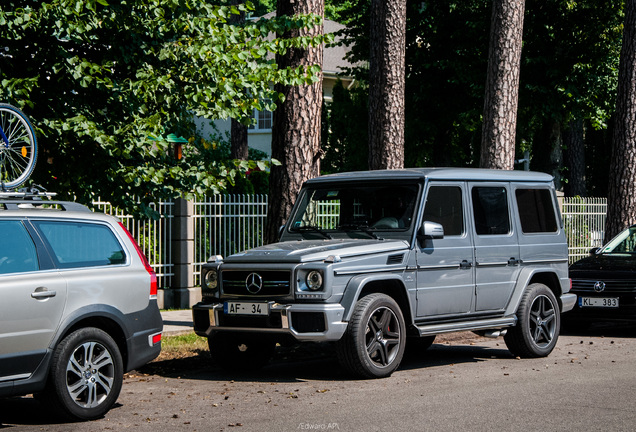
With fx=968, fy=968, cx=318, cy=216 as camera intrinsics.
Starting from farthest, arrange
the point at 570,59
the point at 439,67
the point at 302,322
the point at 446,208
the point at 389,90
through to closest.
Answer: the point at 439,67, the point at 570,59, the point at 389,90, the point at 446,208, the point at 302,322

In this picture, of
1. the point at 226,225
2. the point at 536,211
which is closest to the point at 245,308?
the point at 536,211

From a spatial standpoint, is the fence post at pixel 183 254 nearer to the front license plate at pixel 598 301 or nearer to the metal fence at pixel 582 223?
the front license plate at pixel 598 301

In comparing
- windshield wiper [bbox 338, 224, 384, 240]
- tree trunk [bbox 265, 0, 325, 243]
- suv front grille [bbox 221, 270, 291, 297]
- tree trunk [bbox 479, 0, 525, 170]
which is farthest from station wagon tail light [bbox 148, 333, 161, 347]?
tree trunk [bbox 479, 0, 525, 170]

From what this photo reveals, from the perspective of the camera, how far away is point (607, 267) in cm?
1430

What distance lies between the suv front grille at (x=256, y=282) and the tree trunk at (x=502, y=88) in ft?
29.5

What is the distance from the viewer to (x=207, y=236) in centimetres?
1795

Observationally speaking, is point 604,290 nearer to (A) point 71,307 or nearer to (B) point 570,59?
(A) point 71,307

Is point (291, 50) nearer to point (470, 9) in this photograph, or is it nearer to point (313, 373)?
point (313, 373)

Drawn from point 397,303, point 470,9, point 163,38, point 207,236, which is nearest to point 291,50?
point 163,38

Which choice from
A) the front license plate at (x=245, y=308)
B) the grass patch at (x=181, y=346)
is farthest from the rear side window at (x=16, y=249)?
the grass patch at (x=181, y=346)

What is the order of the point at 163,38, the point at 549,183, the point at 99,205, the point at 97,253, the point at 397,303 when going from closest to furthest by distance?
the point at 97,253
the point at 397,303
the point at 163,38
the point at 549,183
the point at 99,205

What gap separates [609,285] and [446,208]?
442cm

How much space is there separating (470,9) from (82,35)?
2289cm

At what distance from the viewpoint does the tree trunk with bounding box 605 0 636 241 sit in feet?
64.0
